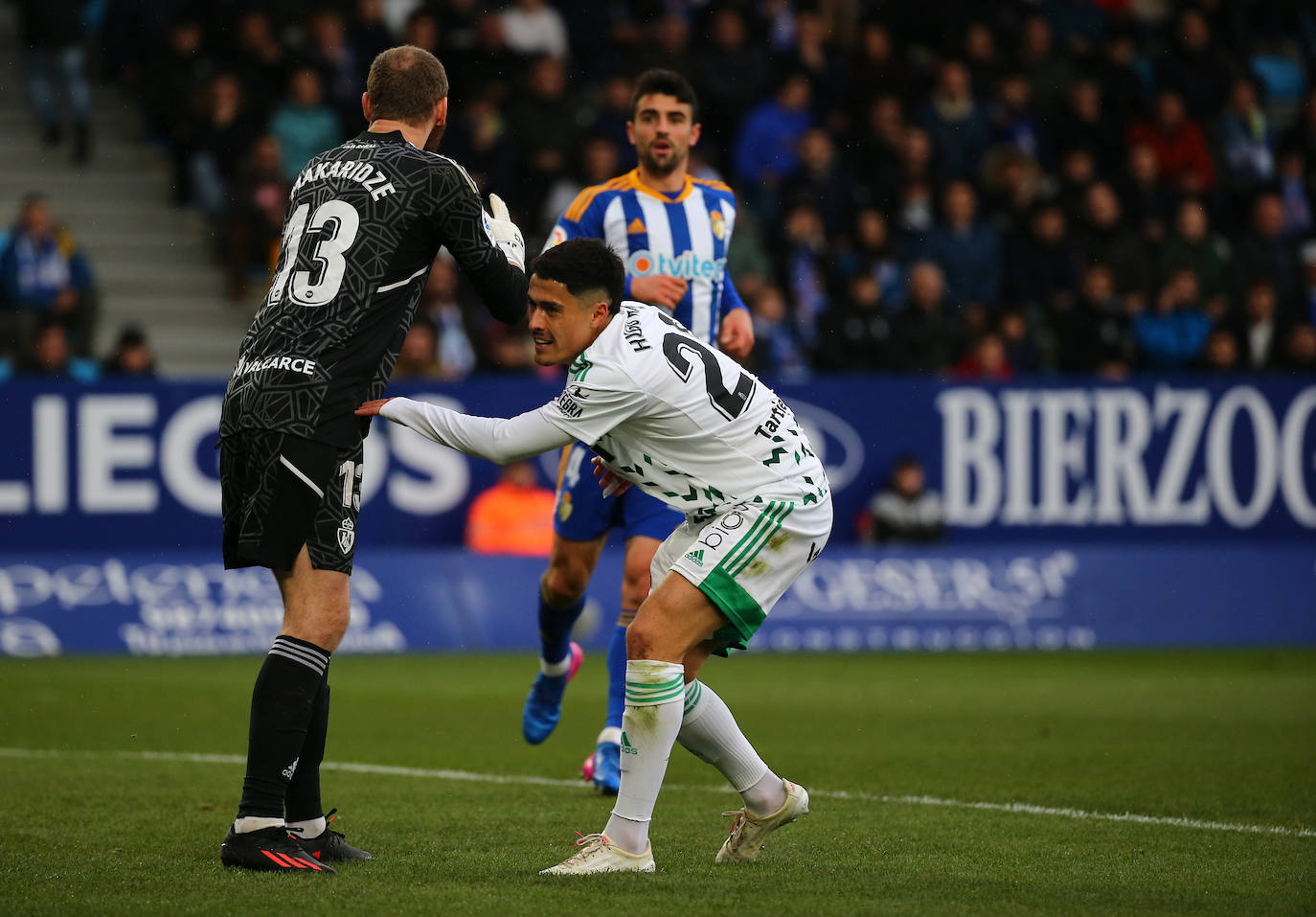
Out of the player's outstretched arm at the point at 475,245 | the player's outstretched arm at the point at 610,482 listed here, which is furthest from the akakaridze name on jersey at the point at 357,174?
the player's outstretched arm at the point at 610,482

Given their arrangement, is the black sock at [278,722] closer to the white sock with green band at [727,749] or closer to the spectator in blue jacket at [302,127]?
the white sock with green band at [727,749]

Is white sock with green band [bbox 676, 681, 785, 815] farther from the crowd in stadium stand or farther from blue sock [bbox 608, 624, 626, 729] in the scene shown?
the crowd in stadium stand

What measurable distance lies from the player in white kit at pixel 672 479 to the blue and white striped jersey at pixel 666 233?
6.58 ft

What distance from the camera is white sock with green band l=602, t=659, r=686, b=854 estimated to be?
5422 millimetres

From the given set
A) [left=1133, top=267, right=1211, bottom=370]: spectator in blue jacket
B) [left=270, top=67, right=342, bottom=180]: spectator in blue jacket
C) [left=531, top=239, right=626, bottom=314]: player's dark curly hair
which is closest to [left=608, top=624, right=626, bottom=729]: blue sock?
[left=531, top=239, right=626, bottom=314]: player's dark curly hair

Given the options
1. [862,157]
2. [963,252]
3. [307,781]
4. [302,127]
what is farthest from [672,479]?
[862,157]

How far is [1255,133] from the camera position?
19875mm

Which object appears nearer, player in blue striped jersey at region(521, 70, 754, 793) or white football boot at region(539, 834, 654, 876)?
white football boot at region(539, 834, 654, 876)

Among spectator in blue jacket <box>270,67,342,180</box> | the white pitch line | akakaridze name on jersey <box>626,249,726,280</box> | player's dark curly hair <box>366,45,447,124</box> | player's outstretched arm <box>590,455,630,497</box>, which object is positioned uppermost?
spectator in blue jacket <box>270,67,342,180</box>

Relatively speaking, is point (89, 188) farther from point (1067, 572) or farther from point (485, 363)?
point (1067, 572)

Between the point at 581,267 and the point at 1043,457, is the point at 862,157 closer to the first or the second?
the point at 1043,457

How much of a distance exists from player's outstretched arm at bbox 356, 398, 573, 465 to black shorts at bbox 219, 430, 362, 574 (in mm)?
219

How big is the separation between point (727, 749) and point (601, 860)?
0.60m

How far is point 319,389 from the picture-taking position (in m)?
5.48
